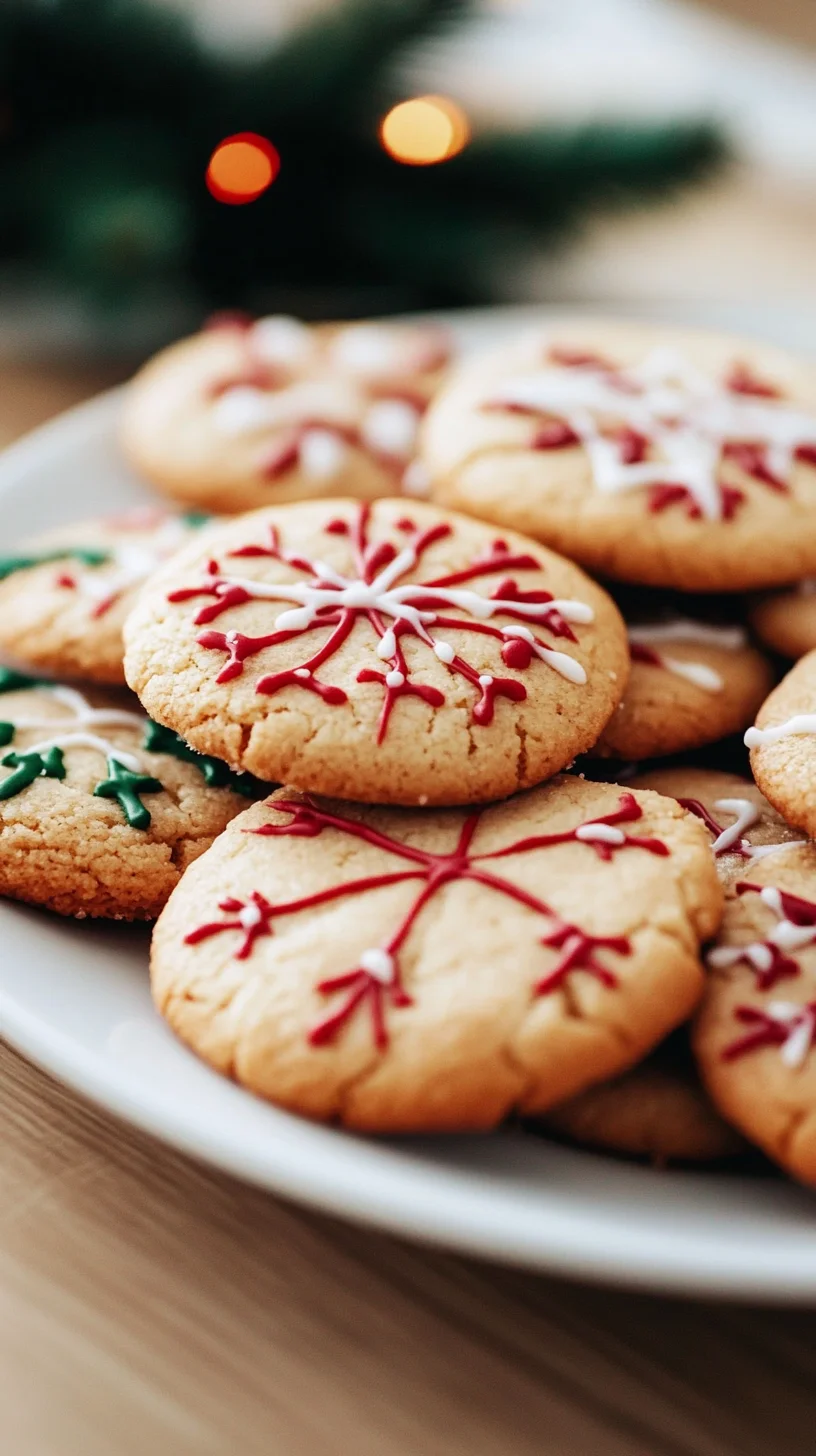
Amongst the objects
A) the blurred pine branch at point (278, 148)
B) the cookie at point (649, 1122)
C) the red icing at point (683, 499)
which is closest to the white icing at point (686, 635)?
the red icing at point (683, 499)

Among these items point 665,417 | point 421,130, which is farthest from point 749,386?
point 421,130

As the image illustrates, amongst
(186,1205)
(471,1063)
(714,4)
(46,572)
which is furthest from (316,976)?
(714,4)

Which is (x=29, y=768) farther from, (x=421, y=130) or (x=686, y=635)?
(x=421, y=130)

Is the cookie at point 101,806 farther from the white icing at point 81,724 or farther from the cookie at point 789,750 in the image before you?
the cookie at point 789,750

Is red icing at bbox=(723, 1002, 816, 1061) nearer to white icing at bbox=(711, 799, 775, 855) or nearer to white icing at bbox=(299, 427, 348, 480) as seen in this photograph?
white icing at bbox=(711, 799, 775, 855)

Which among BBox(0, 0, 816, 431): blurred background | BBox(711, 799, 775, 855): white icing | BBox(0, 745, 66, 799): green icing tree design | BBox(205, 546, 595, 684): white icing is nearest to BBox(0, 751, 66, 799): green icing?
BBox(0, 745, 66, 799): green icing tree design
